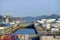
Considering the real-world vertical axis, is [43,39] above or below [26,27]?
above

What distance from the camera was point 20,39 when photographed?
5.96 metres

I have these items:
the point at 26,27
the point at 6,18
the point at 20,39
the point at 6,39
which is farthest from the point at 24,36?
the point at 6,18

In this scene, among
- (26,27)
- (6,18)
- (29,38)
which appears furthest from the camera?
(6,18)

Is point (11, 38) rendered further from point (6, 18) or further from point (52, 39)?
point (6, 18)

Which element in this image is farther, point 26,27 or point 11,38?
point 26,27

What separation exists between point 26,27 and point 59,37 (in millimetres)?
14515

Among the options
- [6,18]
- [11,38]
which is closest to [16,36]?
[11,38]

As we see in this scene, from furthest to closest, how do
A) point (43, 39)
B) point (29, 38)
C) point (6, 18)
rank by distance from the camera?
1. point (6, 18)
2. point (29, 38)
3. point (43, 39)

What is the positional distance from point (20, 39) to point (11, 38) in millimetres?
323

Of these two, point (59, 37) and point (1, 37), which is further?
point (1, 37)

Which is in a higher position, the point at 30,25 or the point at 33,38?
the point at 33,38

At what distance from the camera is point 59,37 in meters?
5.61

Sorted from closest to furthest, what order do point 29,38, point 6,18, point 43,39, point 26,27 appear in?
point 43,39, point 29,38, point 26,27, point 6,18

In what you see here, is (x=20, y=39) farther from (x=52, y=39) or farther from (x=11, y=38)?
(x=52, y=39)
